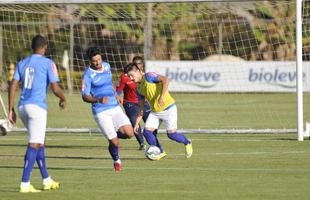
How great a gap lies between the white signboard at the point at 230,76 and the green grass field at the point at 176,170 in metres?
17.8

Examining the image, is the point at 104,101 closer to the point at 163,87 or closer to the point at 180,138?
the point at 163,87

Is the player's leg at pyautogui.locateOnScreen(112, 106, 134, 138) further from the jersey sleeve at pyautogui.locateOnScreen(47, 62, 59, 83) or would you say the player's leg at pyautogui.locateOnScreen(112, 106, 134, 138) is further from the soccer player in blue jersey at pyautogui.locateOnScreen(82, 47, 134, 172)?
the jersey sleeve at pyautogui.locateOnScreen(47, 62, 59, 83)

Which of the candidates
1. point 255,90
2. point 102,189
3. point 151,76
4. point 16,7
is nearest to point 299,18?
point 151,76

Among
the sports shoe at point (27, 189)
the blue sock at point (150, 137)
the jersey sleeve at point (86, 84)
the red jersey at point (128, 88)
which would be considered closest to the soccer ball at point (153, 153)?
the blue sock at point (150, 137)

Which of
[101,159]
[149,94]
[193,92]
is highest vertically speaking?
[149,94]

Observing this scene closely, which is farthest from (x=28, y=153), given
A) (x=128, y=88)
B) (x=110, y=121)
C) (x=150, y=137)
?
(x=128, y=88)

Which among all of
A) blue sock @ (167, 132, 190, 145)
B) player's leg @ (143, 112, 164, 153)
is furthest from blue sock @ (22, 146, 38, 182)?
blue sock @ (167, 132, 190, 145)

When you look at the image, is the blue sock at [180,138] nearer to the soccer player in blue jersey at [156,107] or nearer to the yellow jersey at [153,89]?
the soccer player in blue jersey at [156,107]

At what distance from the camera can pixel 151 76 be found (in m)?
17.8

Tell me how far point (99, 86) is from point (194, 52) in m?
28.4

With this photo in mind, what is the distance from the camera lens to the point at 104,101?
51.9 feet

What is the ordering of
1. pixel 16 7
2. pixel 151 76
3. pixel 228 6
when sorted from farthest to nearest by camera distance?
pixel 228 6
pixel 16 7
pixel 151 76

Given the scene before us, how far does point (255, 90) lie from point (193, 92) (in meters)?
2.67

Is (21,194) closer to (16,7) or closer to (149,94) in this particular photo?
Answer: (149,94)
